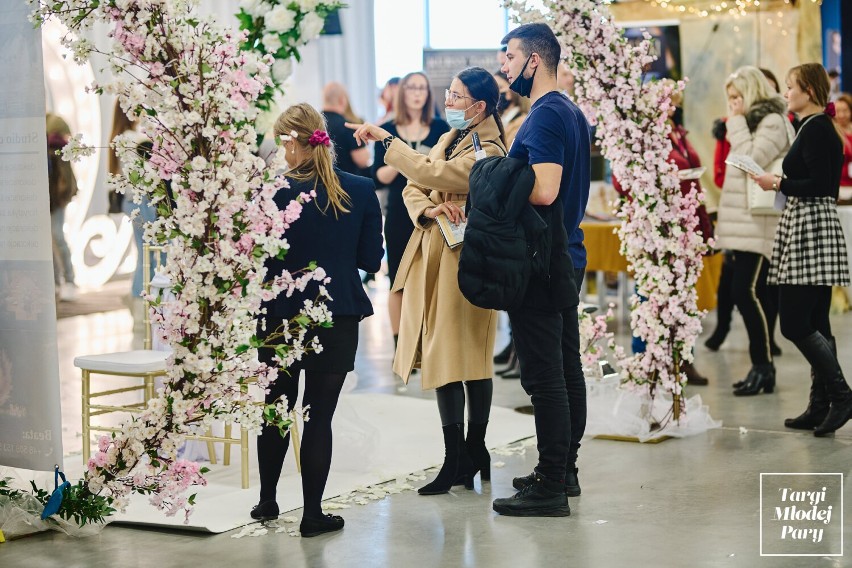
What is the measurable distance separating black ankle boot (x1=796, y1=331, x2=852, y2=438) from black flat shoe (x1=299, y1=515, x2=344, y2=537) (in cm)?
245

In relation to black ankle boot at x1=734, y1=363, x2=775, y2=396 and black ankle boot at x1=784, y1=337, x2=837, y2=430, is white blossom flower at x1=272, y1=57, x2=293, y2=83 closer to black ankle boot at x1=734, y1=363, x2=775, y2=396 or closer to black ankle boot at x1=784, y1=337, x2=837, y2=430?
black ankle boot at x1=784, y1=337, x2=837, y2=430

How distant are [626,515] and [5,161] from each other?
2.48 metres

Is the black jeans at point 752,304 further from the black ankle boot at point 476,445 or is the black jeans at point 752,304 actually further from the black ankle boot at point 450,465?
the black ankle boot at point 450,465

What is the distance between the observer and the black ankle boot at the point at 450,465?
4203 millimetres

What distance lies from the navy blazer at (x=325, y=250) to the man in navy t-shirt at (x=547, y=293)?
0.60 m

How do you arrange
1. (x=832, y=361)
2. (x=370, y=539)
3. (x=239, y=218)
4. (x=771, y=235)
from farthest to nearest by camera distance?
(x=771, y=235) → (x=832, y=361) → (x=370, y=539) → (x=239, y=218)

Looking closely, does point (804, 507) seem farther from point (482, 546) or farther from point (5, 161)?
point (5, 161)

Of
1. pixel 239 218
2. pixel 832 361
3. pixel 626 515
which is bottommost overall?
pixel 626 515

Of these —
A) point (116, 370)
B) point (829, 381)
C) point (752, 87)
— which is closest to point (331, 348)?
point (116, 370)

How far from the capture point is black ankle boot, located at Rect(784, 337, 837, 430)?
514cm

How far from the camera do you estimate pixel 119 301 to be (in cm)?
1085

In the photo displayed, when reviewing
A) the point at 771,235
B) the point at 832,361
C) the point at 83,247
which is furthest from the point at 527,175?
the point at 83,247

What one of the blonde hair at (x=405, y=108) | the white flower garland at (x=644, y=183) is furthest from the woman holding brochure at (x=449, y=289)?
the blonde hair at (x=405, y=108)

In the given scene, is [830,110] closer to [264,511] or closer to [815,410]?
[815,410]
